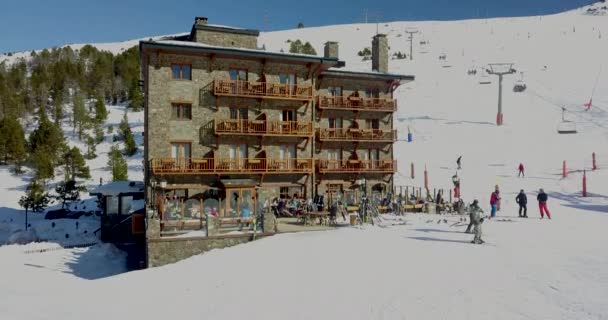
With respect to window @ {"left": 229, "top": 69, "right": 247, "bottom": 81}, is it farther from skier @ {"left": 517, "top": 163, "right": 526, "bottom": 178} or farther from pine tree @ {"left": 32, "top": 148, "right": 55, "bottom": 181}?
pine tree @ {"left": 32, "top": 148, "right": 55, "bottom": 181}

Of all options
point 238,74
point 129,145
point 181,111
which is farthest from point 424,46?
point 181,111

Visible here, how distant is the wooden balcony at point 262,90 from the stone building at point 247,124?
7 centimetres

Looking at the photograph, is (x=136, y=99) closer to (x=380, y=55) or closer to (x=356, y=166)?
(x=380, y=55)

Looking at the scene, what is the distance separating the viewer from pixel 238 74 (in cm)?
2883

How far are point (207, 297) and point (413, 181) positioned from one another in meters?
29.4

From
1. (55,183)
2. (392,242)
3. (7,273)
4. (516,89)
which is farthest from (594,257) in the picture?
(55,183)

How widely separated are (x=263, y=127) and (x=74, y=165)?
37.8 meters

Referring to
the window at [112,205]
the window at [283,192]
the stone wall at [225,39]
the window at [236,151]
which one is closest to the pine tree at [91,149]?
the window at [112,205]

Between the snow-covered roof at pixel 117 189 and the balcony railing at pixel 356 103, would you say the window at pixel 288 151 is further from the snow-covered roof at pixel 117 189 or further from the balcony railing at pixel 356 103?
the snow-covered roof at pixel 117 189

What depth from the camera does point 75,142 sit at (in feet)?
236

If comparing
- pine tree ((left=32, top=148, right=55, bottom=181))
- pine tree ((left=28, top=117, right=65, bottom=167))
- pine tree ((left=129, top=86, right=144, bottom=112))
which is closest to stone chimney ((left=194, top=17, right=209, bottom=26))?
pine tree ((left=32, top=148, right=55, bottom=181))

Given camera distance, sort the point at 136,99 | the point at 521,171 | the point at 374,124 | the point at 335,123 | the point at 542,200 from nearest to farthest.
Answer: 1. the point at 542,200
2. the point at 335,123
3. the point at 374,124
4. the point at 521,171
5. the point at 136,99

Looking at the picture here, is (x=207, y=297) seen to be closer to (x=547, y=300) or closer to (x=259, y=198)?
(x=547, y=300)

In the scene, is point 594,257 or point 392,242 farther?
point 392,242
